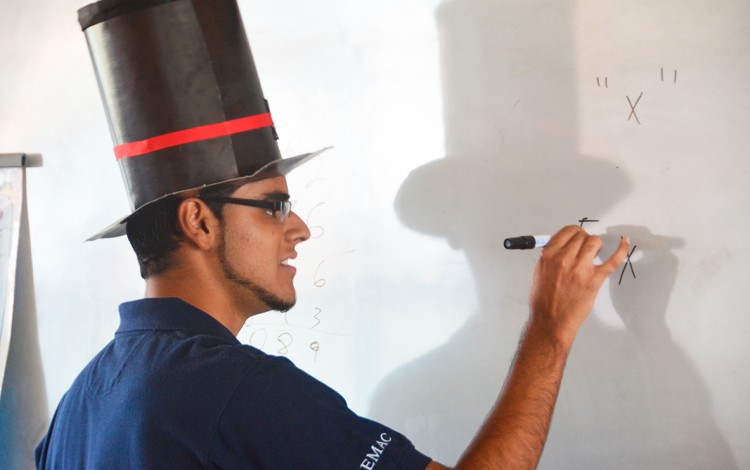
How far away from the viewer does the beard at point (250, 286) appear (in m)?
0.97

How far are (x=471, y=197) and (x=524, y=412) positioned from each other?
0.45 m

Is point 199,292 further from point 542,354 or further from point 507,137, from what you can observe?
point 507,137

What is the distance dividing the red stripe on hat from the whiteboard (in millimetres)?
334

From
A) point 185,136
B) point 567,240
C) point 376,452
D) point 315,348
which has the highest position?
point 185,136

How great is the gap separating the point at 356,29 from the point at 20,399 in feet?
3.18

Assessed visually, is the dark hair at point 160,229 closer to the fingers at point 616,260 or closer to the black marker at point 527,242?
the black marker at point 527,242

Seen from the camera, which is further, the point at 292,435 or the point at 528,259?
the point at 528,259

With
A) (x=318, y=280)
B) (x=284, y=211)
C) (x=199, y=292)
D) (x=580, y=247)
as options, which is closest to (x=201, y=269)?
(x=199, y=292)

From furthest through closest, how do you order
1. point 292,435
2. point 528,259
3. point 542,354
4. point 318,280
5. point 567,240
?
point 318,280, point 528,259, point 567,240, point 542,354, point 292,435

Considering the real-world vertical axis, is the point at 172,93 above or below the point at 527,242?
above

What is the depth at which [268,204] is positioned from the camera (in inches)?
40.0

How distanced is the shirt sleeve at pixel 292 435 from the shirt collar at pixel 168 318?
0.53 feet

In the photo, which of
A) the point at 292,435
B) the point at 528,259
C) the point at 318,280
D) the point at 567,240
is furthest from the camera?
the point at 318,280

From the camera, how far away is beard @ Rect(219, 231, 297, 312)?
972 mm
